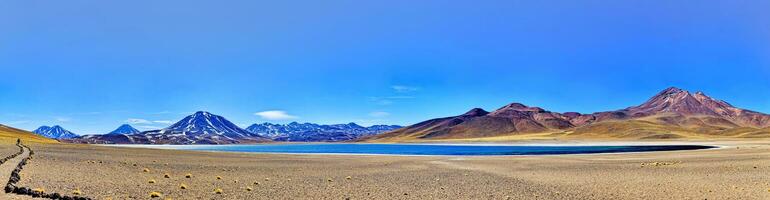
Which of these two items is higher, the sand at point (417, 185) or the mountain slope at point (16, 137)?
the mountain slope at point (16, 137)

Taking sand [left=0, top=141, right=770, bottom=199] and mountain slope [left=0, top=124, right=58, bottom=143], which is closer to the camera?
sand [left=0, top=141, right=770, bottom=199]

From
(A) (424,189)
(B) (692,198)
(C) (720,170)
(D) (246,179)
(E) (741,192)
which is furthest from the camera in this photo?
(C) (720,170)

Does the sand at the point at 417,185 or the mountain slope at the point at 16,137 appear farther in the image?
the mountain slope at the point at 16,137

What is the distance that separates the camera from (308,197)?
23531mm

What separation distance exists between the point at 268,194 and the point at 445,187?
9697 mm

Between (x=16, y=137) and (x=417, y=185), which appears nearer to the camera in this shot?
(x=417, y=185)

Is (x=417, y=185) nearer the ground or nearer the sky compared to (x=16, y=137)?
nearer the ground

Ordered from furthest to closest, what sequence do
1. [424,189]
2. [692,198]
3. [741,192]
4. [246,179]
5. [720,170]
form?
[720,170]
[246,179]
[424,189]
[741,192]
[692,198]

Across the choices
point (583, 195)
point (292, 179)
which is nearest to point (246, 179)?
point (292, 179)

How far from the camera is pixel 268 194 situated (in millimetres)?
24109

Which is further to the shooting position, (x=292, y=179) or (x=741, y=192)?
(x=292, y=179)

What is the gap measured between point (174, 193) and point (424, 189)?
12.4 meters

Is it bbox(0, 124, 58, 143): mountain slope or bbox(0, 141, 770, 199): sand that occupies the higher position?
bbox(0, 124, 58, 143): mountain slope

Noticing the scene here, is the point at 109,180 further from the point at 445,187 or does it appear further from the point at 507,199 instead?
the point at 507,199
